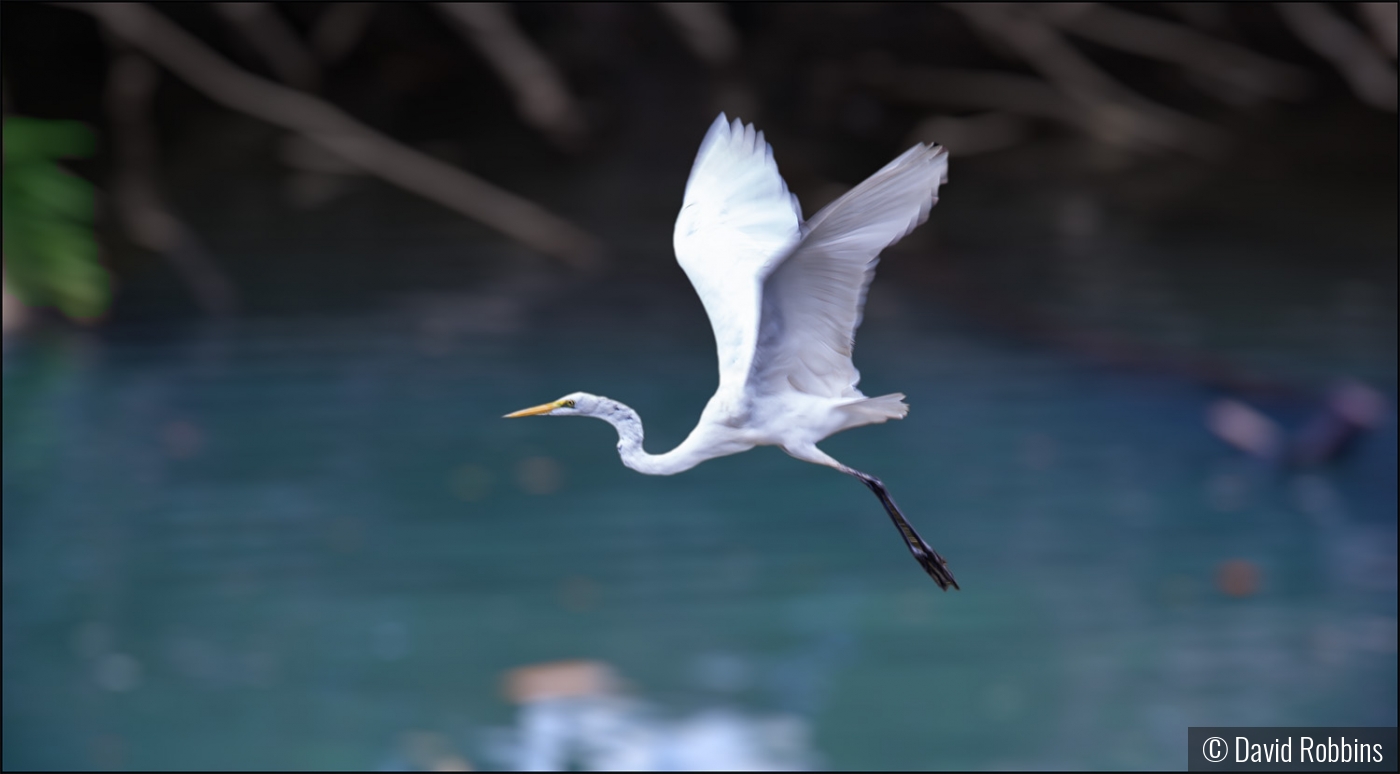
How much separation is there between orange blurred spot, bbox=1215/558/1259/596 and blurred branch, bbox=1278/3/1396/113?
357 cm

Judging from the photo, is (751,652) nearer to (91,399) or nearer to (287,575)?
(287,575)

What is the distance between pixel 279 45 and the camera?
687 centimetres

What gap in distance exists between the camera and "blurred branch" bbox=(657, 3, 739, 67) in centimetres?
595

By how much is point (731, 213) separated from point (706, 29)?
5.11 m

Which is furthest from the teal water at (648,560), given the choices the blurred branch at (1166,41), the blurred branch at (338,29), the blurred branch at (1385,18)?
the blurred branch at (338,29)

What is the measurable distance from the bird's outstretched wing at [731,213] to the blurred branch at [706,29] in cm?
449

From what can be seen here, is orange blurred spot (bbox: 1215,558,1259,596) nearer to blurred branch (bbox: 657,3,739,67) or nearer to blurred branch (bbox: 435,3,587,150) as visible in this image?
blurred branch (bbox: 657,3,739,67)

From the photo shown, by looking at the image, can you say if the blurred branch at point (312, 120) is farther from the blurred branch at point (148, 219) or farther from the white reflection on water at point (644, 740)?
the white reflection on water at point (644, 740)

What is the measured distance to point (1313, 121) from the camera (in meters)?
8.72

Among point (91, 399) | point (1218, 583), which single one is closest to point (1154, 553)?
point (1218, 583)

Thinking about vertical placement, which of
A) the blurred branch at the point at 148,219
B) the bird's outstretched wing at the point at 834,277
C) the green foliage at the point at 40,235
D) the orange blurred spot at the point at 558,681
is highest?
the blurred branch at the point at 148,219

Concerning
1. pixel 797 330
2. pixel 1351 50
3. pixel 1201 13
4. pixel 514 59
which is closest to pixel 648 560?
pixel 514 59

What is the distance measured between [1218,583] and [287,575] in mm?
2724

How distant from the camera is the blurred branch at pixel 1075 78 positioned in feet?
20.3
